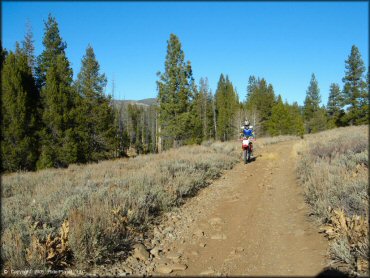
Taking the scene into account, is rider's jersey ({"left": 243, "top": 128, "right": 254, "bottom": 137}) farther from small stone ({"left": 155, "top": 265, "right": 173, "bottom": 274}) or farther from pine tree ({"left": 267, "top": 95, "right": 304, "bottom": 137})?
pine tree ({"left": 267, "top": 95, "right": 304, "bottom": 137})

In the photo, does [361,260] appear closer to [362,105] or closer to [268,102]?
[362,105]

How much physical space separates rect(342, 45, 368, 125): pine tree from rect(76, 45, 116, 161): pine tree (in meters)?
39.9

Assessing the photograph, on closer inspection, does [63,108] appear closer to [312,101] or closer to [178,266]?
[178,266]

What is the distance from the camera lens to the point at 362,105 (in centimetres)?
4591

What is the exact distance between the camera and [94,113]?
2725 centimetres

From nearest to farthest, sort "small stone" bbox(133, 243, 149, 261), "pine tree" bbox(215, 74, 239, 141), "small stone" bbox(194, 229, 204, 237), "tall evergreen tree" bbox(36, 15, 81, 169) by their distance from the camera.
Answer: "small stone" bbox(133, 243, 149, 261) < "small stone" bbox(194, 229, 204, 237) < "tall evergreen tree" bbox(36, 15, 81, 169) < "pine tree" bbox(215, 74, 239, 141)

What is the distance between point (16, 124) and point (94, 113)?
804cm

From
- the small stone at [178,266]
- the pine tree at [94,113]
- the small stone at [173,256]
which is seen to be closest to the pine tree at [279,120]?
the pine tree at [94,113]

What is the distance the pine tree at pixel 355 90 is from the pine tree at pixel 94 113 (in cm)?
3986

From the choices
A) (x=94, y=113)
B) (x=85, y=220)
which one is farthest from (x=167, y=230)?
(x=94, y=113)

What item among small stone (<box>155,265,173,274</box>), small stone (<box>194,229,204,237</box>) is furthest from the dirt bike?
small stone (<box>155,265,173,274</box>)

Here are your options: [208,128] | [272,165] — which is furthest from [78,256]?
[208,128]

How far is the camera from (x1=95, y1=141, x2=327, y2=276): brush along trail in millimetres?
4637

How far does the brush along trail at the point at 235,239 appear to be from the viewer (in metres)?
4.64
